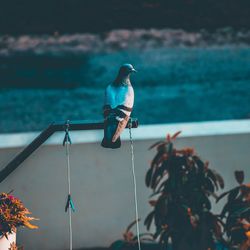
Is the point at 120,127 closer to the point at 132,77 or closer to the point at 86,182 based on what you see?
the point at 86,182

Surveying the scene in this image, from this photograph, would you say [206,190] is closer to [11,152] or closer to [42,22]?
[11,152]

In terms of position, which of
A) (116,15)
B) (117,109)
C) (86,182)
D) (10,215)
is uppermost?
(116,15)

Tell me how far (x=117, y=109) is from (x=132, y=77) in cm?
134

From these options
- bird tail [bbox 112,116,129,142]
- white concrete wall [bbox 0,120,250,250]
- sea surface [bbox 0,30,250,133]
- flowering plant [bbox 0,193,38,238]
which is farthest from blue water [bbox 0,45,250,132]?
bird tail [bbox 112,116,129,142]

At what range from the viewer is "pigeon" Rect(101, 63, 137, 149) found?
276cm

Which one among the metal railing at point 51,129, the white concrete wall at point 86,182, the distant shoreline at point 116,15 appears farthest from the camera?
the distant shoreline at point 116,15

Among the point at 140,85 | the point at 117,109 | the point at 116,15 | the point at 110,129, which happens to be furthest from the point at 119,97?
the point at 116,15

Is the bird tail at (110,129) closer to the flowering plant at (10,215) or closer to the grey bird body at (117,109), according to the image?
the grey bird body at (117,109)

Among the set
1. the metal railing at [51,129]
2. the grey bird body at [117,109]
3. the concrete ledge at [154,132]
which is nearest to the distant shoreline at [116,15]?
the concrete ledge at [154,132]

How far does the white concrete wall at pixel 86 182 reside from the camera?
3770mm

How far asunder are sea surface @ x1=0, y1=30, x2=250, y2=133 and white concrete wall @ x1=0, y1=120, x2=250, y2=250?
0.70ft

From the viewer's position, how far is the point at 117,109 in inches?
110

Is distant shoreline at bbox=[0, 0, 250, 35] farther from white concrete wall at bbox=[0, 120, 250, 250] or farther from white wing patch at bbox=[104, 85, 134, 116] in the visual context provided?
white wing patch at bbox=[104, 85, 134, 116]

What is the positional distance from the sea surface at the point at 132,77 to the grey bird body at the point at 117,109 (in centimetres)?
105
